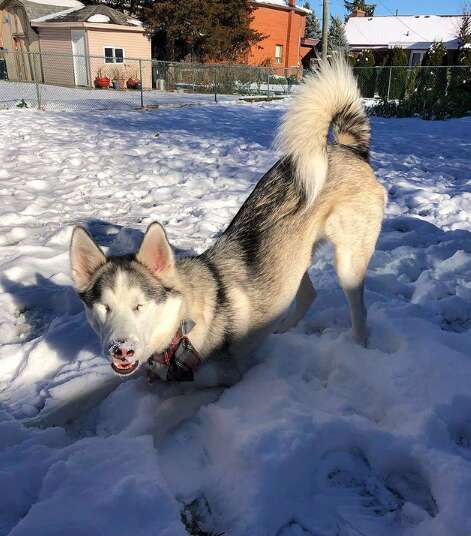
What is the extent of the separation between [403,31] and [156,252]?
156ft

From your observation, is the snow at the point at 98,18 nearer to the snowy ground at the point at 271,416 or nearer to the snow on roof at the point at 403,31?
the snow on roof at the point at 403,31

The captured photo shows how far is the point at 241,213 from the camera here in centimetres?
305

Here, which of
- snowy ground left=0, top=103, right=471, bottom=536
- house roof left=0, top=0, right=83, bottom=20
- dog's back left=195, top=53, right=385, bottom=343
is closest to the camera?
snowy ground left=0, top=103, right=471, bottom=536

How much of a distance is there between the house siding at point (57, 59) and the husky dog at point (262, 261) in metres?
26.6

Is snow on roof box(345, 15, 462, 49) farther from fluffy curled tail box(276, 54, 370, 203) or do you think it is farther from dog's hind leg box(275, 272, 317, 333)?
dog's hind leg box(275, 272, 317, 333)

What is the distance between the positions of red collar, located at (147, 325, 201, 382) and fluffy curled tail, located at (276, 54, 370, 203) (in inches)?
45.9

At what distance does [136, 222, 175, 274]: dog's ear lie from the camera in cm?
230

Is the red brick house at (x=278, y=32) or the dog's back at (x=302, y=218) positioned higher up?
the red brick house at (x=278, y=32)

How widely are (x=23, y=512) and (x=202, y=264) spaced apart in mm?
1539

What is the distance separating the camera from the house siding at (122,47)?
84.8 ft

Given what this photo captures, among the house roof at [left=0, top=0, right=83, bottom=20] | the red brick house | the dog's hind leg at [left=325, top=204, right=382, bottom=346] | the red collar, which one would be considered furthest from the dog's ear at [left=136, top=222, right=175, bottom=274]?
the red brick house

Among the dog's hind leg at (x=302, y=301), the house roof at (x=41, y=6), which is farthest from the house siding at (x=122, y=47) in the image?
the dog's hind leg at (x=302, y=301)

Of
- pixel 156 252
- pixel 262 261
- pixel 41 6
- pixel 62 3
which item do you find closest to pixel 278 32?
pixel 62 3

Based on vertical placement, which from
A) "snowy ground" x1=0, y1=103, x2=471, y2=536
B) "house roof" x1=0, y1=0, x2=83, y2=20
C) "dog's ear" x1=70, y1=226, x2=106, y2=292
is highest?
"house roof" x1=0, y1=0, x2=83, y2=20
